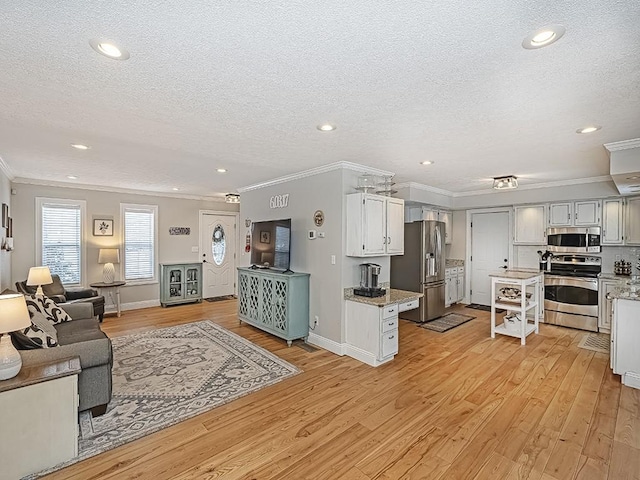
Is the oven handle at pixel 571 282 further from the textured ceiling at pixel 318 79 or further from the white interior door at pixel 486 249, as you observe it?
the textured ceiling at pixel 318 79

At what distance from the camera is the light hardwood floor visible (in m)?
2.18

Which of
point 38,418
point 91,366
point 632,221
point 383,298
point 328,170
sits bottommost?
point 38,418

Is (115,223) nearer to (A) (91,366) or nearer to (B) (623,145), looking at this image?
(A) (91,366)

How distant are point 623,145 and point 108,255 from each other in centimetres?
768

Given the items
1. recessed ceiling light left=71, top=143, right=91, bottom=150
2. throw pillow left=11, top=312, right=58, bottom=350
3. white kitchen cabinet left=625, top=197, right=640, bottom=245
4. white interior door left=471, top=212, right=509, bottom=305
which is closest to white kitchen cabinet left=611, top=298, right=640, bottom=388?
white kitchen cabinet left=625, top=197, right=640, bottom=245

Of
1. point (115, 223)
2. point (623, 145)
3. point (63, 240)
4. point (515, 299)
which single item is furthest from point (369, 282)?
point (63, 240)

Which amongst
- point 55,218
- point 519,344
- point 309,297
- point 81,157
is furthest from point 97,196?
point 519,344

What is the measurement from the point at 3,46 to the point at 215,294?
6.85m

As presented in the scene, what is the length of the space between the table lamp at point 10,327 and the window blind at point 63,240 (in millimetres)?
4517

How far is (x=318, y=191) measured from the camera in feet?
15.0

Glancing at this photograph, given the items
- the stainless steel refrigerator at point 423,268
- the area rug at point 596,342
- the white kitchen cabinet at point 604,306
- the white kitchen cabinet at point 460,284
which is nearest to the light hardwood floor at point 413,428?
the area rug at point 596,342

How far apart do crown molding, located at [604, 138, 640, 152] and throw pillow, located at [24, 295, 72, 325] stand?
617cm

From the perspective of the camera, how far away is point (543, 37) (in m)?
1.59

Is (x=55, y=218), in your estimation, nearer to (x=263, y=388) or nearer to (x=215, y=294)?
(x=215, y=294)
